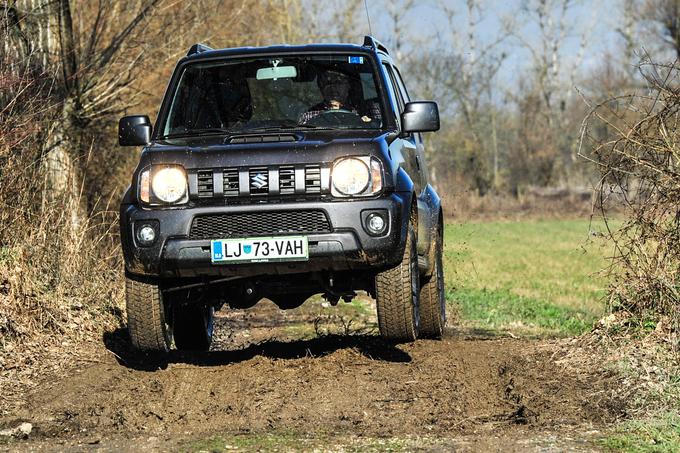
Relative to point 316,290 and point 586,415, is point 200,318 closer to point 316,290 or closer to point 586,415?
point 316,290

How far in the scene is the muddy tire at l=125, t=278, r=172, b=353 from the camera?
6.80 meters

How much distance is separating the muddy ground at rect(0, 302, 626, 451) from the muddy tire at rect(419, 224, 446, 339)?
37 centimetres

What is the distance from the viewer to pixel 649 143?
25.1ft

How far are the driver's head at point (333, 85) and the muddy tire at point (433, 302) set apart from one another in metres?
1.50

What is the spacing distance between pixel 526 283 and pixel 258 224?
1360 cm

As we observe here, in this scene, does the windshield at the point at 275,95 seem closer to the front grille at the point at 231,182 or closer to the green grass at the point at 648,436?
the front grille at the point at 231,182

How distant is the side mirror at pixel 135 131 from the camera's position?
24.0 ft

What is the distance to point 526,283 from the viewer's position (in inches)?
766

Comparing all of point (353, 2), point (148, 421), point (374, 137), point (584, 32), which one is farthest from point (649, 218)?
point (584, 32)

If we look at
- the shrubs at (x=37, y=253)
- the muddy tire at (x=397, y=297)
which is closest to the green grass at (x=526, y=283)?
the muddy tire at (x=397, y=297)

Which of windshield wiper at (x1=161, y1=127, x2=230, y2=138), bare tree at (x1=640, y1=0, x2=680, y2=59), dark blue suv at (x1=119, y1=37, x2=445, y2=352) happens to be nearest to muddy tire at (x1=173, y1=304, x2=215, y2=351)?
dark blue suv at (x1=119, y1=37, x2=445, y2=352)

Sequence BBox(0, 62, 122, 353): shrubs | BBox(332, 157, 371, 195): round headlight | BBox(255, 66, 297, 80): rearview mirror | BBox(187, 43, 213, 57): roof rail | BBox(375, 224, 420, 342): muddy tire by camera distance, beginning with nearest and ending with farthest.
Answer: BBox(332, 157, 371, 195): round headlight < BBox(375, 224, 420, 342): muddy tire < BBox(255, 66, 297, 80): rearview mirror < BBox(187, 43, 213, 57): roof rail < BBox(0, 62, 122, 353): shrubs

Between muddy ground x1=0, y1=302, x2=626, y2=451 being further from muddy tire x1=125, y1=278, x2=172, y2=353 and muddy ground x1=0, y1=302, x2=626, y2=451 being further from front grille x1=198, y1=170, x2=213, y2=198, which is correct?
front grille x1=198, y1=170, x2=213, y2=198

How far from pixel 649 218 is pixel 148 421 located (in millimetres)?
3952
